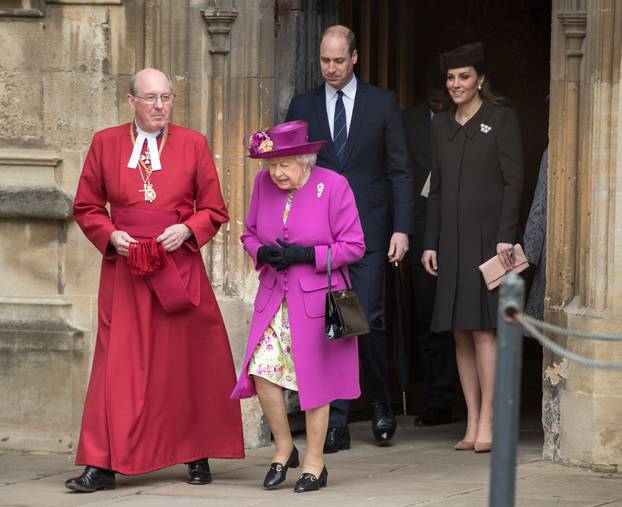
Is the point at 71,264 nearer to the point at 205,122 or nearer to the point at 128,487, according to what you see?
the point at 205,122

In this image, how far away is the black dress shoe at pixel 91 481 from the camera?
7.93 metres

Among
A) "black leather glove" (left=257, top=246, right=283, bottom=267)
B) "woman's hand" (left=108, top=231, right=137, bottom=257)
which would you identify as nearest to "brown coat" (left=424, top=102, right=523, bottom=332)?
"black leather glove" (left=257, top=246, right=283, bottom=267)

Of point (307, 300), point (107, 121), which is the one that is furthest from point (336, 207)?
point (107, 121)

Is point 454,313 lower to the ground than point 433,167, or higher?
lower

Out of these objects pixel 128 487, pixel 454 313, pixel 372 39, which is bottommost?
pixel 128 487

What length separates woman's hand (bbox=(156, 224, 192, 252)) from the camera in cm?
791

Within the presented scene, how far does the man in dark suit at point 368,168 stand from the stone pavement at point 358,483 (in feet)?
1.42

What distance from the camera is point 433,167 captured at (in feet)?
30.1

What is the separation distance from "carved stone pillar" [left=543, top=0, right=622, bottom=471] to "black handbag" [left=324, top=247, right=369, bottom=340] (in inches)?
48.7

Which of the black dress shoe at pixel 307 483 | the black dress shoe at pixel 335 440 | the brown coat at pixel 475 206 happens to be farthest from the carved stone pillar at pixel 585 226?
the black dress shoe at pixel 307 483

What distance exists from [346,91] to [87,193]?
1.66 m

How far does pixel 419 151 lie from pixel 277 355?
2.66m

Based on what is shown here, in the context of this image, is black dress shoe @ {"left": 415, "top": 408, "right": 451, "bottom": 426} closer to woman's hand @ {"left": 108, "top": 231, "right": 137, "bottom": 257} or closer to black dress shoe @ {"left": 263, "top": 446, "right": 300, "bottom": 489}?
black dress shoe @ {"left": 263, "top": 446, "right": 300, "bottom": 489}

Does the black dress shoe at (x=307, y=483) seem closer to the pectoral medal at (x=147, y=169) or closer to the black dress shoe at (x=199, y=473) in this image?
the black dress shoe at (x=199, y=473)
